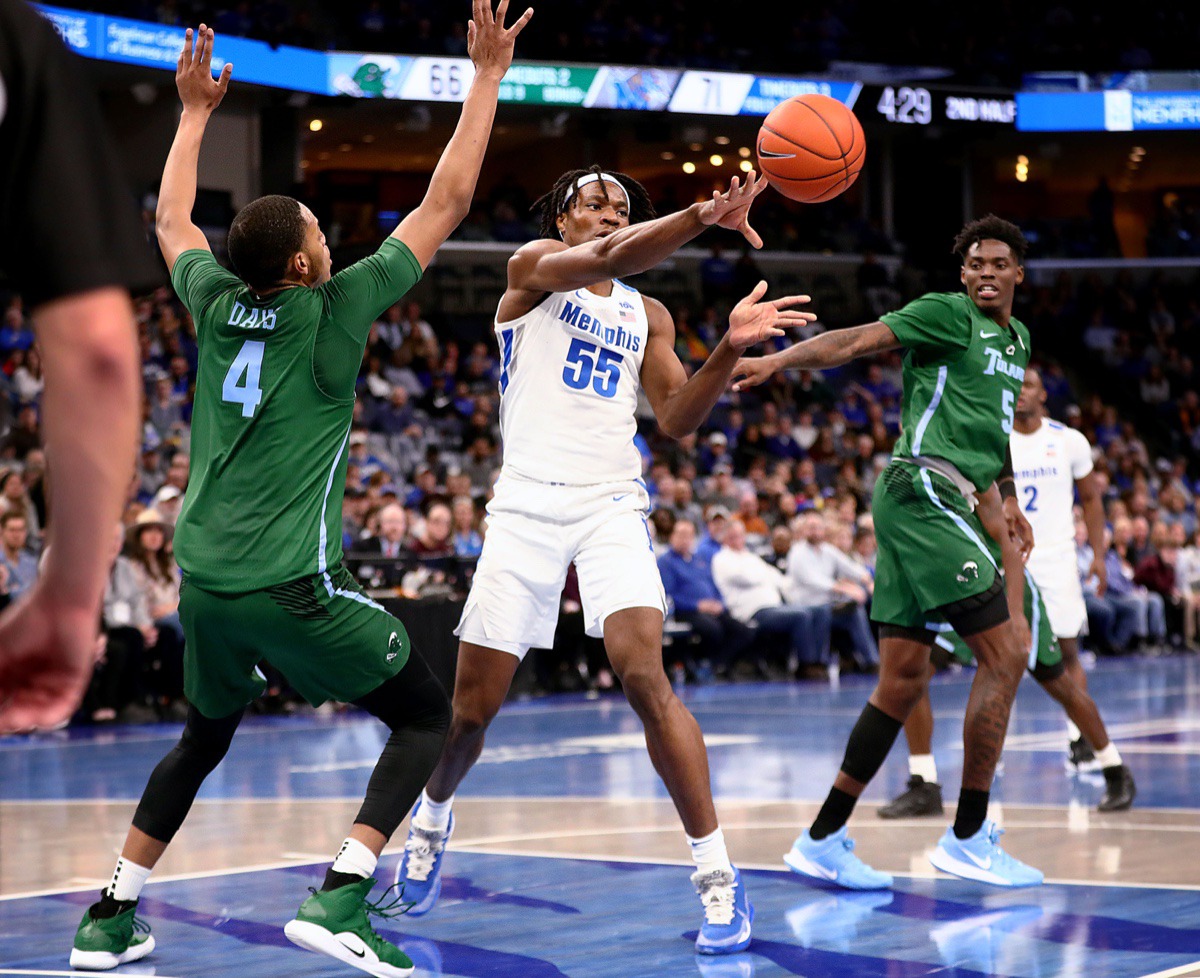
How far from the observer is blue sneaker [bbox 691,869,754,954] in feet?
15.4

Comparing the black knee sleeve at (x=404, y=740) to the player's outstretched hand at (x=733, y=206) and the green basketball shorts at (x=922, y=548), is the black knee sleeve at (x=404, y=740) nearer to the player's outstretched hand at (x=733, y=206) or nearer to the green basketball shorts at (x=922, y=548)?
the player's outstretched hand at (x=733, y=206)

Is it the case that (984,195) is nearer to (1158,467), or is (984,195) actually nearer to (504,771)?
(1158,467)

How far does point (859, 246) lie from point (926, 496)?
2267cm

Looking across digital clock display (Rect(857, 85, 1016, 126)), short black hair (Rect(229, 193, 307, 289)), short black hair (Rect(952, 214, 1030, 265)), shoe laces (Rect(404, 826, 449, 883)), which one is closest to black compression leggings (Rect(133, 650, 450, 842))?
shoe laces (Rect(404, 826, 449, 883))

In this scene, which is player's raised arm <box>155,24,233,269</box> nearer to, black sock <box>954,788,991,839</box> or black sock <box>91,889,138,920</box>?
black sock <box>91,889,138,920</box>

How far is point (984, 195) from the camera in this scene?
104ft

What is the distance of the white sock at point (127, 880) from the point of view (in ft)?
15.0

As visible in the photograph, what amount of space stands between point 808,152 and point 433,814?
96.5 inches

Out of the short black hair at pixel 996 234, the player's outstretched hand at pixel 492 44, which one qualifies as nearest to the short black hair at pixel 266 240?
the player's outstretched hand at pixel 492 44

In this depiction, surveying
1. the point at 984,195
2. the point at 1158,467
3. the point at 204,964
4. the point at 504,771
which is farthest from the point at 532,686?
the point at 984,195

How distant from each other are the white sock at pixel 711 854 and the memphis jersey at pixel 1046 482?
180 inches

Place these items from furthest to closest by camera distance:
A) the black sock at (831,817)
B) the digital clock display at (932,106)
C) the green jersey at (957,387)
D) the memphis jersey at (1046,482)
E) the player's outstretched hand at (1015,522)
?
the digital clock display at (932,106) < the memphis jersey at (1046,482) < the player's outstretched hand at (1015,522) < the green jersey at (957,387) < the black sock at (831,817)

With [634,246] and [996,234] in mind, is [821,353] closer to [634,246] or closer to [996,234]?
[996,234]

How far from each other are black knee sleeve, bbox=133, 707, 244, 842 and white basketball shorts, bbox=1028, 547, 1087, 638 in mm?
5285
